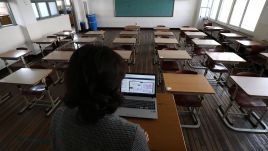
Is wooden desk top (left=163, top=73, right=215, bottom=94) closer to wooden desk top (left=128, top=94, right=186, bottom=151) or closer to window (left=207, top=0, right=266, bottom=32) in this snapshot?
wooden desk top (left=128, top=94, right=186, bottom=151)

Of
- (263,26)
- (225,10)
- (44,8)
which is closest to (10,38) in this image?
(44,8)

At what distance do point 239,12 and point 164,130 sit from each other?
7.11 meters

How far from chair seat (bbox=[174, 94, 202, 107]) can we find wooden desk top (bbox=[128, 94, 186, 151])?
33.7 inches

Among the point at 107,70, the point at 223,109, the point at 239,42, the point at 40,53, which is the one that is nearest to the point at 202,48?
the point at 239,42

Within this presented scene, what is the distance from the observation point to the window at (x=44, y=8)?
5.83m

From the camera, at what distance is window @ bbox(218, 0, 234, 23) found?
7130 millimetres

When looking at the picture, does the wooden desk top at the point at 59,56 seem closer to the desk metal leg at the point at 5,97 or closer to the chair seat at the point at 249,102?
the desk metal leg at the point at 5,97

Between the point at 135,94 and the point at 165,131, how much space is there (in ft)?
1.70

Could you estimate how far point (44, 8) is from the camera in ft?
20.9

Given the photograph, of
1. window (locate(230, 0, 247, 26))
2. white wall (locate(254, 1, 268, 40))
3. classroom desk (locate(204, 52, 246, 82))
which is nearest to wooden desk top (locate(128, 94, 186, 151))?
classroom desk (locate(204, 52, 246, 82))

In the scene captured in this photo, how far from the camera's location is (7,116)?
9.66 ft

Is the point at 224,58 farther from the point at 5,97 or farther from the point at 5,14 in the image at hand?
the point at 5,14

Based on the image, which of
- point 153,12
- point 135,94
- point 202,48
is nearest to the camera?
point 135,94

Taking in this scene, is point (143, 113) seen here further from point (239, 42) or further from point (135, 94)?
point (239, 42)
